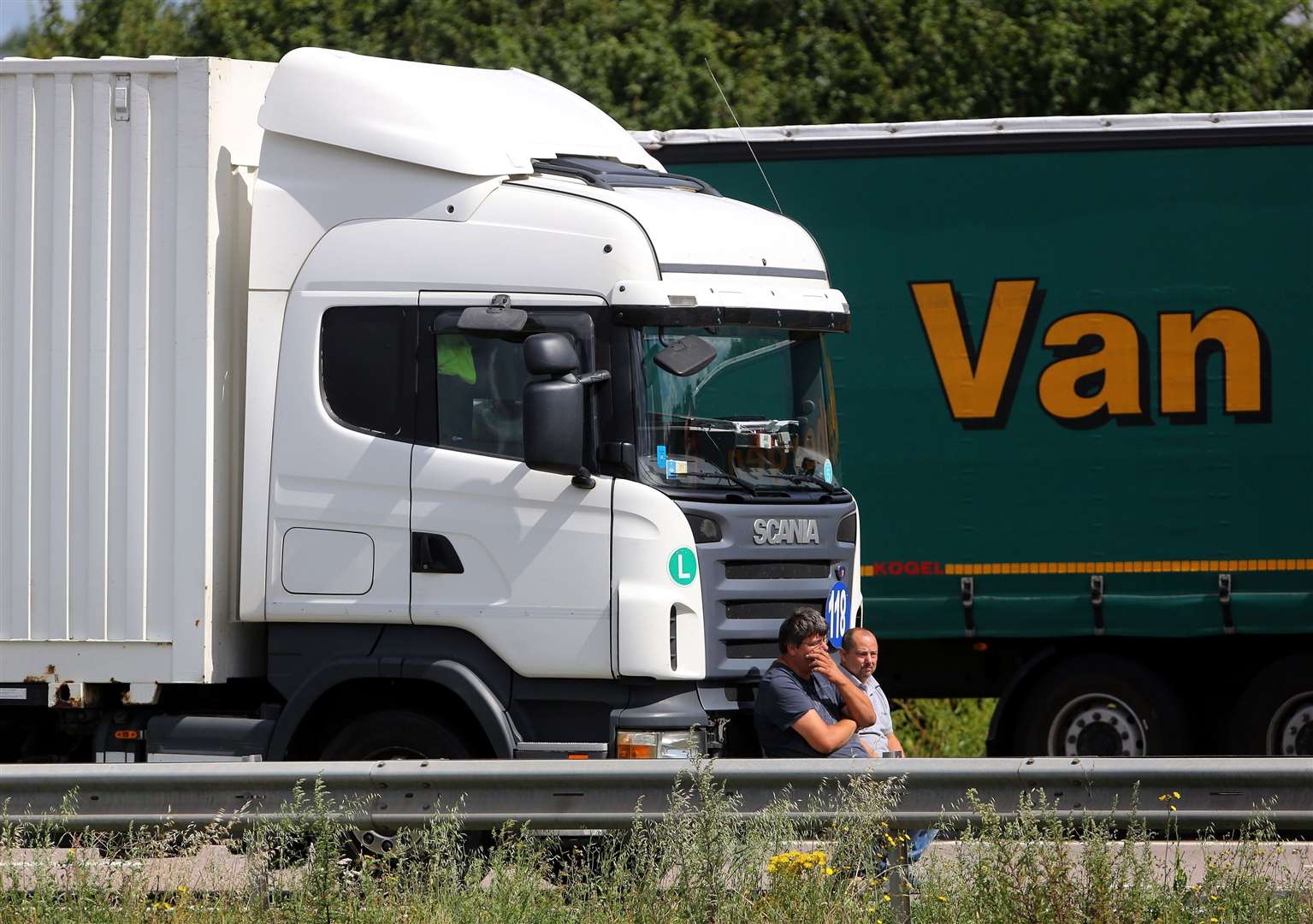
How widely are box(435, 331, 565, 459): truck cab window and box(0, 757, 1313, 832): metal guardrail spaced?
158 centimetres

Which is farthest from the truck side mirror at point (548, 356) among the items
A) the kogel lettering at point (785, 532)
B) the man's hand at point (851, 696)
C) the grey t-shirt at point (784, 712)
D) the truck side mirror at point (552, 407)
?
the man's hand at point (851, 696)

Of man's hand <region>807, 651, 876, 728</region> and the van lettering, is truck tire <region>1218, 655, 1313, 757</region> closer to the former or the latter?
the van lettering

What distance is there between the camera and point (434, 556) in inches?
288

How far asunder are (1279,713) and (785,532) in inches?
166

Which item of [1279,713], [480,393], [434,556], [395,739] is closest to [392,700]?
[395,739]

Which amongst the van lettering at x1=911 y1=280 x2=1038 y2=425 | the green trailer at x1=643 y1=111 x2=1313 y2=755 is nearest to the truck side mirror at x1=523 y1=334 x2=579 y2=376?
the green trailer at x1=643 y1=111 x2=1313 y2=755

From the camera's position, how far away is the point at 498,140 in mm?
7559

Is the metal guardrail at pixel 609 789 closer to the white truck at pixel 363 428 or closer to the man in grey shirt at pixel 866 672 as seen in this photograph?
the white truck at pixel 363 428

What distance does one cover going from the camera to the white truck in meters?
7.23

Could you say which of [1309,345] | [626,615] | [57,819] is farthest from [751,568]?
[1309,345]

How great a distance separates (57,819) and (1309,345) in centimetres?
740

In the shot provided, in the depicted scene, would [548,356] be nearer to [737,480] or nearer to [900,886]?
[737,480]

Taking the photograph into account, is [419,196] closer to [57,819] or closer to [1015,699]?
[57,819]

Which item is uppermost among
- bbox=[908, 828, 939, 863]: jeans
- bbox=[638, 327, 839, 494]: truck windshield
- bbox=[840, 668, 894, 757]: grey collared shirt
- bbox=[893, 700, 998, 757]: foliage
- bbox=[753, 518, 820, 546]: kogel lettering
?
bbox=[638, 327, 839, 494]: truck windshield
